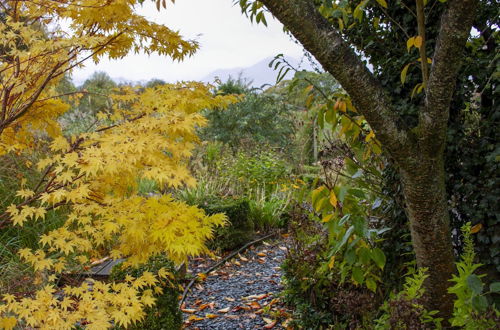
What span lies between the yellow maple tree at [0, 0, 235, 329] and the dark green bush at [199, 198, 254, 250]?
2381 mm

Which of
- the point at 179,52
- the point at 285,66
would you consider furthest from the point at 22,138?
the point at 285,66

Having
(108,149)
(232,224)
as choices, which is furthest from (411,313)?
(232,224)

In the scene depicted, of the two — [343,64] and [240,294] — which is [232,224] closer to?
[240,294]

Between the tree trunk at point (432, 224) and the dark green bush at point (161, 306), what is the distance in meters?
1.79

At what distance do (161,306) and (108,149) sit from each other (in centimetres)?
151

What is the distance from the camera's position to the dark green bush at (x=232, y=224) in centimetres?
520

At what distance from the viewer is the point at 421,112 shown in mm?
1833

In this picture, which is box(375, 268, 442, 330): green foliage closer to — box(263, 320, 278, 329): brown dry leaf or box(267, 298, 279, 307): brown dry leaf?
box(263, 320, 278, 329): brown dry leaf

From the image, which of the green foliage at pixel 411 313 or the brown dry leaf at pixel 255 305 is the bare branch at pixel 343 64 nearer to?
the green foliage at pixel 411 313

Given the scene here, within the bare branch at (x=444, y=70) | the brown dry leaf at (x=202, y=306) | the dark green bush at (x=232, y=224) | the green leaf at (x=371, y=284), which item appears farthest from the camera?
the dark green bush at (x=232, y=224)

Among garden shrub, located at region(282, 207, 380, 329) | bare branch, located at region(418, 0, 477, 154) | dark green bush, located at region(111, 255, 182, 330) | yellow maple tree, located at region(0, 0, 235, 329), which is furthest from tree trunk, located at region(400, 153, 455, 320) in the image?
dark green bush, located at region(111, 255, 182, 330)

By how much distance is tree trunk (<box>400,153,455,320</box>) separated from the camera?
1.86 meters

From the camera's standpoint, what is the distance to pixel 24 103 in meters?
2.60

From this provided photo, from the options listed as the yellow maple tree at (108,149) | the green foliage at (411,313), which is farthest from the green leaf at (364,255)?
the yellow maple tree at (108,149)
